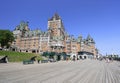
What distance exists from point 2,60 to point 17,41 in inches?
4058

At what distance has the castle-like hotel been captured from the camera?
Answer: 14712 cm

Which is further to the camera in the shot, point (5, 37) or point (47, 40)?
point (47, 40)

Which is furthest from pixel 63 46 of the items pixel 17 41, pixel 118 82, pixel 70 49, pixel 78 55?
pixel 118 82

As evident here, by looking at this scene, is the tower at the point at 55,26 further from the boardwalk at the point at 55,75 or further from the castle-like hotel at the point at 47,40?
the boardwalk at the point at 55,75

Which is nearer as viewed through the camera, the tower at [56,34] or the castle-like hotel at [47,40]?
the castle-like hotel at [47,40]

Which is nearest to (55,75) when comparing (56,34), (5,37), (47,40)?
(5,37)

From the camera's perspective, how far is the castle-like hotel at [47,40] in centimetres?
14712

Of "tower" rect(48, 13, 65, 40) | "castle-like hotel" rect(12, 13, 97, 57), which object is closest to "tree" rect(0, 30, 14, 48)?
"castle-like hotel" rect(12, 13, 97, 57)

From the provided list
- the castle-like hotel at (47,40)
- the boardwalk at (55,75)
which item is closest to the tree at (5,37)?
the castle-like hotel at (47,40)

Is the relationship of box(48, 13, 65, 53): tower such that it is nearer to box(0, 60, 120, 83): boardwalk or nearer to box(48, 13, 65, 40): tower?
box(48, 13, 65, 40): tower

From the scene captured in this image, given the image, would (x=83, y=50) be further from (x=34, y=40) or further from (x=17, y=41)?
(x=17, y=41)

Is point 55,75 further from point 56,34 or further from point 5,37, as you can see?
point 56,34

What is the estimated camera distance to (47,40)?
147000 millimetres

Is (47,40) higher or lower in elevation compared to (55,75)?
higher
